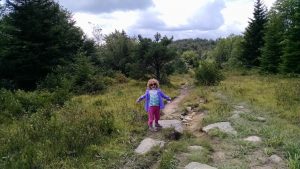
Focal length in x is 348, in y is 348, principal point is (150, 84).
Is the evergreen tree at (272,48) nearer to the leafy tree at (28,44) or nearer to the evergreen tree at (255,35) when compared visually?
the evergreen tree at (255,35)

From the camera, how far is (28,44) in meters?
23.2

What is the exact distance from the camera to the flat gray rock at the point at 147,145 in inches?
331

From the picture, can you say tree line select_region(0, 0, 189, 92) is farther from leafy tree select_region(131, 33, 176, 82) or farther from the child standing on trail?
the child standing on trail

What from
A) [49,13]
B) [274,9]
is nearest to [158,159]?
[49,13]

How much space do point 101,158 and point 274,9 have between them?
48.6 metres

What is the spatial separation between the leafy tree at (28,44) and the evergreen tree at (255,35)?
24.9m

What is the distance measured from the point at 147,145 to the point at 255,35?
1422 inches

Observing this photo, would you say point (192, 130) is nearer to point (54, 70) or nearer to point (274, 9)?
point (54, 70)

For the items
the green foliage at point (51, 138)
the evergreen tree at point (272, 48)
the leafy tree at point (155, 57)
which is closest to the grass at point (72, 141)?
the green foliage at point (51, 138)

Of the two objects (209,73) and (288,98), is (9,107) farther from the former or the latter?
(209,73)

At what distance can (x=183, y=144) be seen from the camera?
8.81 meters

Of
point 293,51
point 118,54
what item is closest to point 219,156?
point 293,51

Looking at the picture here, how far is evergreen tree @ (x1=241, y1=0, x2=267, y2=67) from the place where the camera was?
136ft

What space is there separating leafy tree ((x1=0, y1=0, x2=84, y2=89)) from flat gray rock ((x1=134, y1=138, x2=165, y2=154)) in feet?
53.7
